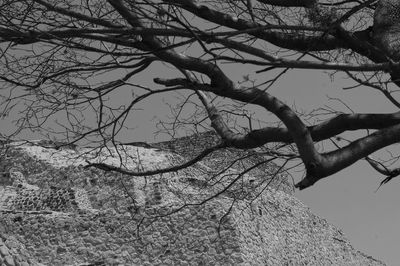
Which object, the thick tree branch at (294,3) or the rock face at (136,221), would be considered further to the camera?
the rock face at (136,221)

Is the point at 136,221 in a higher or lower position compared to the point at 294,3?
higher

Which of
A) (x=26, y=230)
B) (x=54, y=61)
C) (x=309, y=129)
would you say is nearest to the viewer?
(x=309, y=129)

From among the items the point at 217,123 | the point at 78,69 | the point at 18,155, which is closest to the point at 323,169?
the point at 217,123

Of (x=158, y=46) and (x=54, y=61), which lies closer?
(x=158, y=46)

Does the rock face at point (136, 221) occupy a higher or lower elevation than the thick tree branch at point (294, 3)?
higher

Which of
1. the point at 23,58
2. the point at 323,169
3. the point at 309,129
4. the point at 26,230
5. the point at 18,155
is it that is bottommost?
the point at 323,169

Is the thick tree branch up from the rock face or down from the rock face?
down

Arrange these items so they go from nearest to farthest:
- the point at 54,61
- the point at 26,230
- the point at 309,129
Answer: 1. the point at 309,129
2. the point at 54,61
3. the point at 26,230

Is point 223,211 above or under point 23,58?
above

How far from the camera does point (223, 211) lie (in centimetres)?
1853

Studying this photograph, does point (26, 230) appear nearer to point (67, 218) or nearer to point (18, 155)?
point (67, 218)

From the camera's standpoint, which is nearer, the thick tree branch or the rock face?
the thick tree branch

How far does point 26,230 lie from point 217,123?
11.6m

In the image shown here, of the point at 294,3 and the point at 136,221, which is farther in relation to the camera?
the point at 136,221
